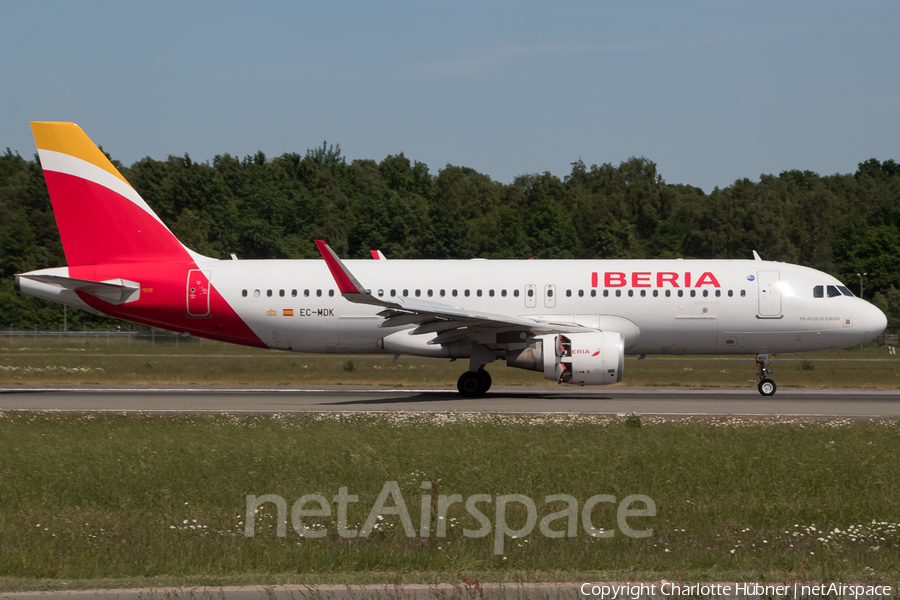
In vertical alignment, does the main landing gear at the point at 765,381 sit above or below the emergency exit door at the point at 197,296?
below

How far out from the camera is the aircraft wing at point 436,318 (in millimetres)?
24391

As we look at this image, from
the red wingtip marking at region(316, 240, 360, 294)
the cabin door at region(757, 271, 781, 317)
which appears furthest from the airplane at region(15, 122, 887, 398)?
the red wingtip marking at region(316, 240, 360, 294)

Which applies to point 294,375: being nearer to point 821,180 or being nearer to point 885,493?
point 885,493

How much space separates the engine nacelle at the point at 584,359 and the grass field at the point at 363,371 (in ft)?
22.5

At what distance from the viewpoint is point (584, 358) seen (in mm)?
25000

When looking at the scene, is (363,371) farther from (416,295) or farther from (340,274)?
(340,274)

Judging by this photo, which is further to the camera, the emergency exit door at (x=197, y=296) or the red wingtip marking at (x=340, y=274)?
the emergency exit door at (x=197, y=296)

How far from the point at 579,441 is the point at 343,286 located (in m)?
9.59

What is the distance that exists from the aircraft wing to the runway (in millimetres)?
1957

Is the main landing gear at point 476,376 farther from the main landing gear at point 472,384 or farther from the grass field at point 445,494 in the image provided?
the grass field at point 445,494

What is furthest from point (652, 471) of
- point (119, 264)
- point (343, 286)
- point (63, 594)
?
point (119, 264)

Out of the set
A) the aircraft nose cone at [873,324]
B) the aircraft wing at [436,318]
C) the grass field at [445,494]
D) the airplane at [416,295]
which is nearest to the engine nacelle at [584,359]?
the aircraft wing at [436,318]

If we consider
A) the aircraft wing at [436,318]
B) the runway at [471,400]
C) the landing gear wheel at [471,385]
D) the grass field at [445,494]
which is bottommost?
the grass field at [445,494]

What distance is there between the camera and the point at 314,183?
367ft
